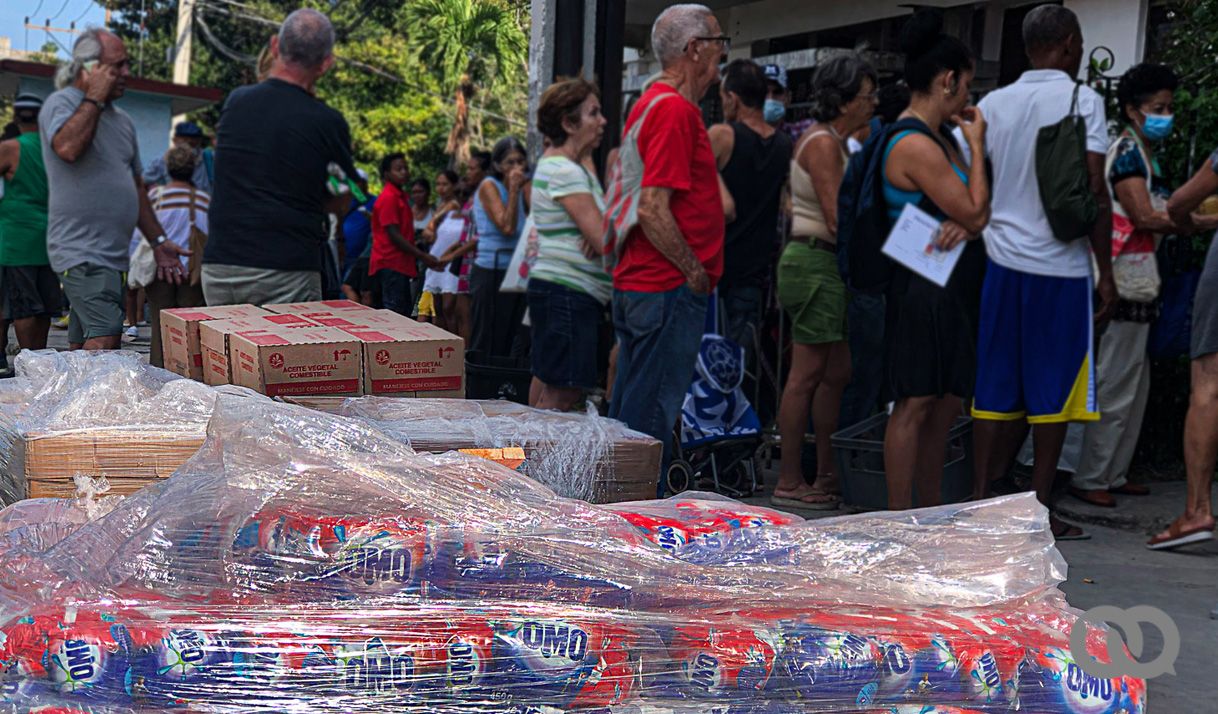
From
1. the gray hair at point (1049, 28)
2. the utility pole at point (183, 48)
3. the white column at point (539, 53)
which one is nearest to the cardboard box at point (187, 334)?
the white column at point (539, 53)

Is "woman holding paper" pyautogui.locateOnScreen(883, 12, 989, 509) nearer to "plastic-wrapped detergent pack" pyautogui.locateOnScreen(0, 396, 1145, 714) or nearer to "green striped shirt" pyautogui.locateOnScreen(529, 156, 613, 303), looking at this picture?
"green striped shirt" pyautogui.locateOnScreen(529, 156, 613, 303)

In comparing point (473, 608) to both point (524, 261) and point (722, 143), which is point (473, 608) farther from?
point (722, 143)

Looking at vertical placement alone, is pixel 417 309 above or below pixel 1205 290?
below

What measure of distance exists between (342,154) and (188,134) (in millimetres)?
5592

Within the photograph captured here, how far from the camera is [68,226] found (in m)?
5.75

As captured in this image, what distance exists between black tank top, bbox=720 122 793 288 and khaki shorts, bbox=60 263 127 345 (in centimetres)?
282

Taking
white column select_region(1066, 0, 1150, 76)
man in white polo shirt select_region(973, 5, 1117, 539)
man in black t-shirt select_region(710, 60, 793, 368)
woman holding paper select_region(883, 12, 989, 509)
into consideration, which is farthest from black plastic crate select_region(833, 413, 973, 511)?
white column select_region(1066, 0, 1150, 76)

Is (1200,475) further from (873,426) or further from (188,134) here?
(188,134)

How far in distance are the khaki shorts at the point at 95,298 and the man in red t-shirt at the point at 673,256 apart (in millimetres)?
2432

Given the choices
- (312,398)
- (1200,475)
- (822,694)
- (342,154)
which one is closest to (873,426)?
(1200,475)

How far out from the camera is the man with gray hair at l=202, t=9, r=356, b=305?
184 inches

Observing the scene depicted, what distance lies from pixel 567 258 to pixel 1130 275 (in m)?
2.63

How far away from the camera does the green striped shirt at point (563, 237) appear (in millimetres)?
5027

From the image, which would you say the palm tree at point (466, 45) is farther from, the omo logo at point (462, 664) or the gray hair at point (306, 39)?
the omo logo at point (462, 664)
